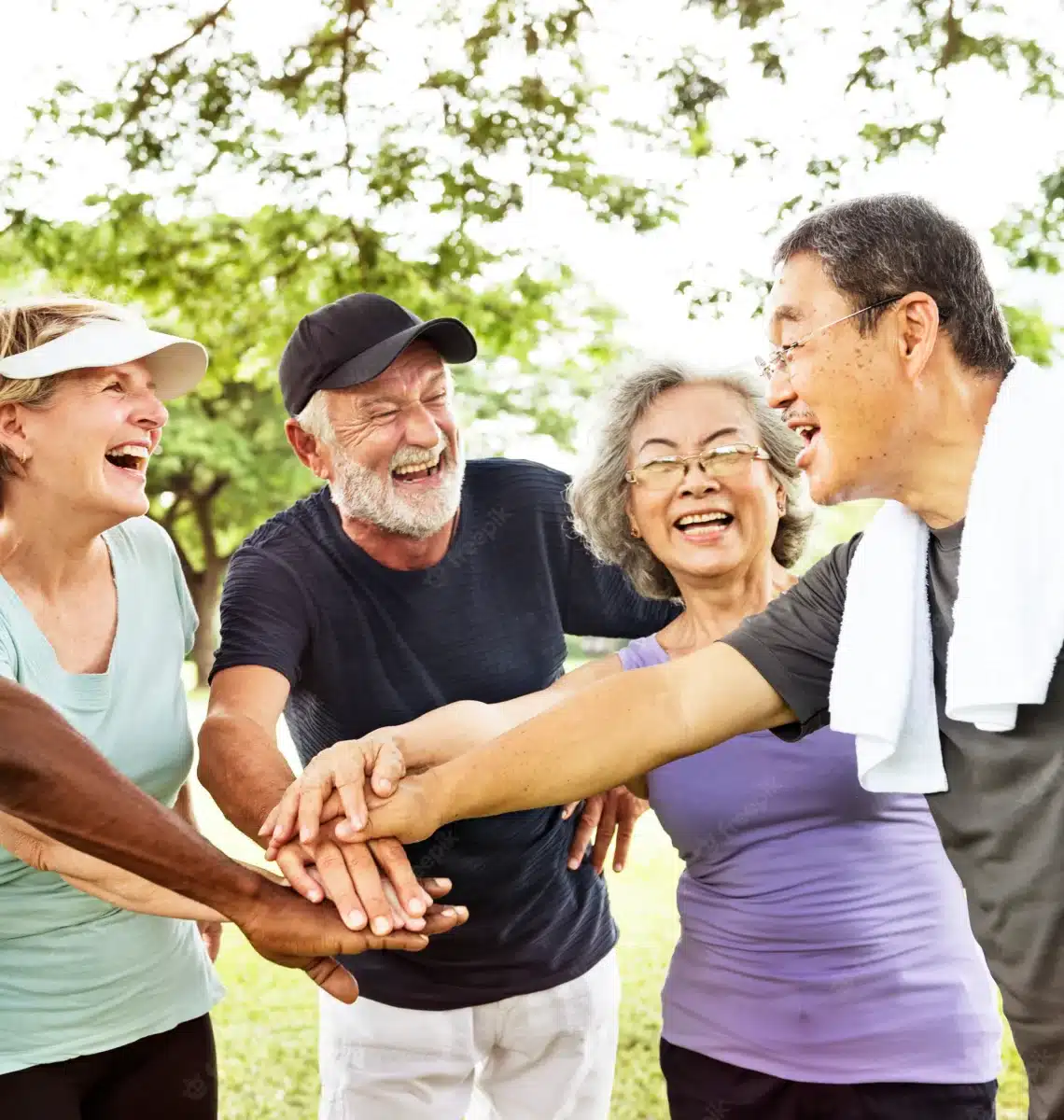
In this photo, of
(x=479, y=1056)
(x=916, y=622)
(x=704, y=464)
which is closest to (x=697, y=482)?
(x=704, y=464)

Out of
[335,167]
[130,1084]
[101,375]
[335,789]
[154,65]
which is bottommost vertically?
[130,1084]

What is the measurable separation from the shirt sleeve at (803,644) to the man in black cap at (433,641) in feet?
2.72

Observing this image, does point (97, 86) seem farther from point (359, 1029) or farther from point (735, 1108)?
point (735, 1108)

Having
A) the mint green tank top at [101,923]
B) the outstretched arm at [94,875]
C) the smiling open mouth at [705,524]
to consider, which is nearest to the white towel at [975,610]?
the smiling open mouth at [705,524]

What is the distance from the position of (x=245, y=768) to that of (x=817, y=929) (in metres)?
1.17

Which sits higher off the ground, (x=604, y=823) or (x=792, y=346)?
(x=792, y=346)

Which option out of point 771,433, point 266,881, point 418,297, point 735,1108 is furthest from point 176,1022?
point 418,297

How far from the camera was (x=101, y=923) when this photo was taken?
2500 millimetres

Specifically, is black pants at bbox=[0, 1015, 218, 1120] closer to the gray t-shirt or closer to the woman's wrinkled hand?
the woman's wrinkled hand

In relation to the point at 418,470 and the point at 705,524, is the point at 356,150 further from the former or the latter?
the point at 705,524

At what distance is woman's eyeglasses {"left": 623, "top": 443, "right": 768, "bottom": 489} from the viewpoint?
8.90 ft

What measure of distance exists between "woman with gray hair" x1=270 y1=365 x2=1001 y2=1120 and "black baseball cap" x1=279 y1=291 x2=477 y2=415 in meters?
0.53

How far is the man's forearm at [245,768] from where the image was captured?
265 cm

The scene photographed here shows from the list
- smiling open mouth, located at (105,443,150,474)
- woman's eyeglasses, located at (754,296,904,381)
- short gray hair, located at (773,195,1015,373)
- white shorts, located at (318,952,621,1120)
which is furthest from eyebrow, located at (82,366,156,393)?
white shorts, located at (318,952,621,1120)
